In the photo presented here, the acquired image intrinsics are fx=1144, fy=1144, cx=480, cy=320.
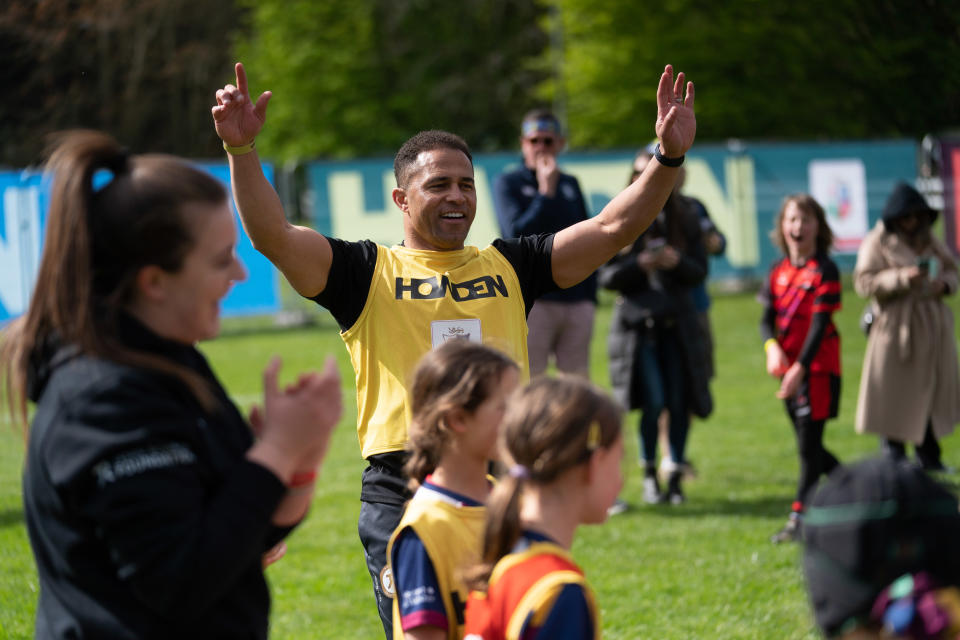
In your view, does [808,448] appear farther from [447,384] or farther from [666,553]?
[447,384]

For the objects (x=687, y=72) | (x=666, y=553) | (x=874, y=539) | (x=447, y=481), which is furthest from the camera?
(x=687, y=72)

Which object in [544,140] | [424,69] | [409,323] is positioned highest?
[424,69]

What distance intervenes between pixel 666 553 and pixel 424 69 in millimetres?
33207

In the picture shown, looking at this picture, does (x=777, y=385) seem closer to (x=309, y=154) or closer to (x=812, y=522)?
(x=812, y=522)

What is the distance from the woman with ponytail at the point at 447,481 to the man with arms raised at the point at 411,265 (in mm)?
654

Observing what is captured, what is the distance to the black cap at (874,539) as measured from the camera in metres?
1.91

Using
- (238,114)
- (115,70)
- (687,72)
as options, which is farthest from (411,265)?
(687,72)

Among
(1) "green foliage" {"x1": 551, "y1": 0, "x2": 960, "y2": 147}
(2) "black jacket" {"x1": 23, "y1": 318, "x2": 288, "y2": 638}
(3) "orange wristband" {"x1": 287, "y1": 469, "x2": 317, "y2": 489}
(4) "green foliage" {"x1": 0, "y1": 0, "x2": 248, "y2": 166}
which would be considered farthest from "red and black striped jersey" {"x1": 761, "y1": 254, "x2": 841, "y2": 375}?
(1) "green foliage" {"x1": 551, "y1": 0, "x2": 960, "y2": 147}

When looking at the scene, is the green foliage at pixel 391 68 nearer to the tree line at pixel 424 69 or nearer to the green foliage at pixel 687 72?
the tree line at pixel 424 69

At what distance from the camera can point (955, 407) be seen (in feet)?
26.6

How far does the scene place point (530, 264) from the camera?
13.1 feet

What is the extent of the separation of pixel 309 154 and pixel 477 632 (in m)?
38.0

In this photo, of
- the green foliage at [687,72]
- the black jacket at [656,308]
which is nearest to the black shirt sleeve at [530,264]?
the black jacket at [656,308]

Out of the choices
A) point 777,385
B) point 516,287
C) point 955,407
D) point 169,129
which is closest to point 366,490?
point 516,287
